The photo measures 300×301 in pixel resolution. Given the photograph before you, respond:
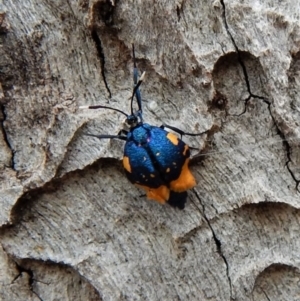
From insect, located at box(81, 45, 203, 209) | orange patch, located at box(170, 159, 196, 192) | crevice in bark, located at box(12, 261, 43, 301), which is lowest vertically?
crevice in bark, located at box(12, 261, 43, 301)

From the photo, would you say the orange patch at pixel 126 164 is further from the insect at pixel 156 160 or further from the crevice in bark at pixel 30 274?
the crevice in bark at pixel 30 274

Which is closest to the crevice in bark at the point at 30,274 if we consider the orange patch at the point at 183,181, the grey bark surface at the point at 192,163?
the grey bark surface at the point at 192,163

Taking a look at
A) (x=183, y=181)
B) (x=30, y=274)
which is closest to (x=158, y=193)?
(x=183, y=181)

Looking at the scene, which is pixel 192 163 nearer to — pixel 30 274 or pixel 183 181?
pixel 183 181

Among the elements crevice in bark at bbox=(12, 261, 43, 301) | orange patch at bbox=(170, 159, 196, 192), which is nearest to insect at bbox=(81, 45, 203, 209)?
orange patch at bbox=(170, 159, 196, 192)

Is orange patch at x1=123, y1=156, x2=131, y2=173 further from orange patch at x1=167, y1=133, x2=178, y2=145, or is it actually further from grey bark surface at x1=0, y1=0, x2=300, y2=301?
orange patch at x1=167, y1=133, x2=178, y2=145

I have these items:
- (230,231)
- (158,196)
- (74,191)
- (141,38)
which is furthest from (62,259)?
(141,38)
